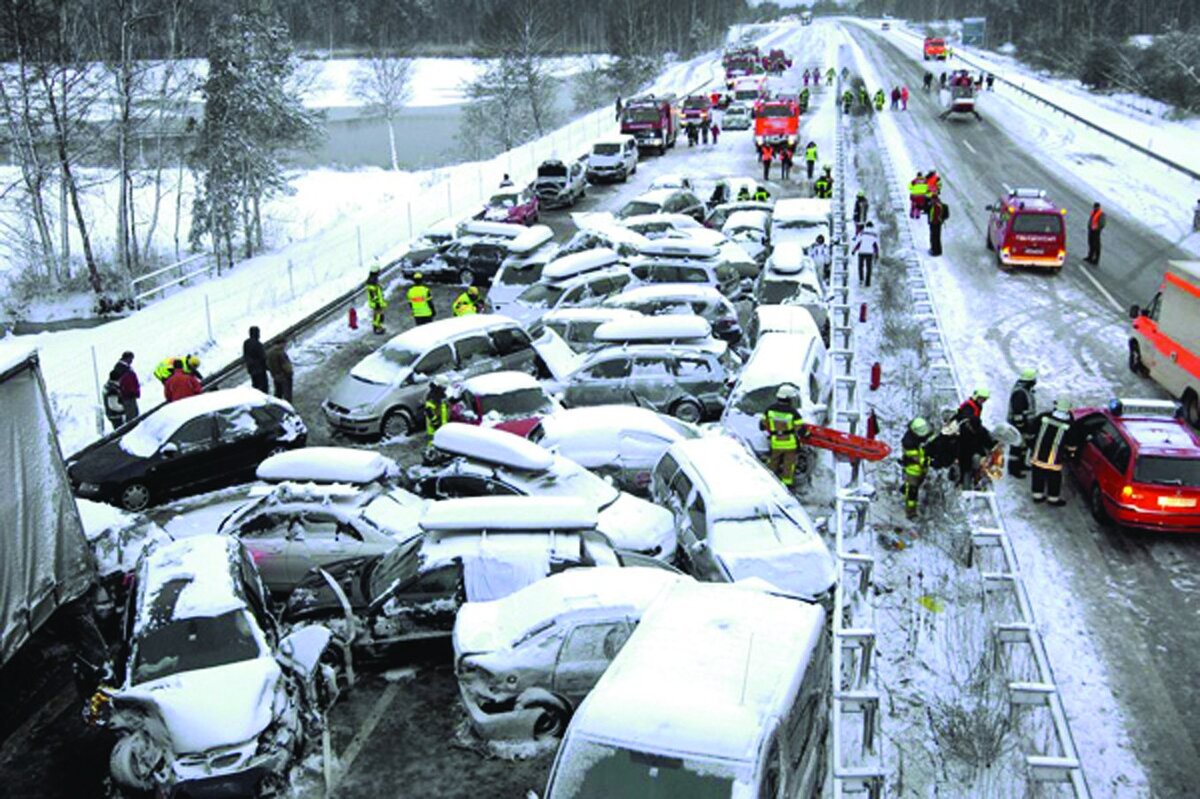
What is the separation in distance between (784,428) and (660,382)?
336 centimetres

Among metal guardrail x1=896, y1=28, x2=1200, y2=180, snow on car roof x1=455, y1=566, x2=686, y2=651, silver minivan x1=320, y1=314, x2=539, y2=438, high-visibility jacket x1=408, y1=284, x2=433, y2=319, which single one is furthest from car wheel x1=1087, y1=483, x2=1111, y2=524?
metal guardrail x1=896, y1=28, x2=1200, y2=180

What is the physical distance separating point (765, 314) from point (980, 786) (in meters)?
11.4

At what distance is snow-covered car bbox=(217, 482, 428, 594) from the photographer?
1224 cm

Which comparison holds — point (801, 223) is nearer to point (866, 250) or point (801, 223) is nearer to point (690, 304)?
point (866, 250)

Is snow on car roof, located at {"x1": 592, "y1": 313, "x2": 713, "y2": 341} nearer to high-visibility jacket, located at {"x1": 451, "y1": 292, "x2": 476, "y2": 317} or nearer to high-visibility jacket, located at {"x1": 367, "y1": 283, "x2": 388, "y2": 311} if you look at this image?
high-visibility jacket, located at {"x1": 451, "y1": 292, "x2": 476, "y2": 317}

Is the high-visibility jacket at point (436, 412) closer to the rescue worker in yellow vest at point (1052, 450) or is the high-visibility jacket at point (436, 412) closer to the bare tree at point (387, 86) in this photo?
the rescue worker in yellow vest at point (1052, 450)

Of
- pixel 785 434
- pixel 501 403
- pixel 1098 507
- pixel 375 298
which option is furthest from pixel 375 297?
pixel 1098 507

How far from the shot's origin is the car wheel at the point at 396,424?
58.1ft

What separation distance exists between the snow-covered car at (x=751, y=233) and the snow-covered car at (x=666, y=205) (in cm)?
313

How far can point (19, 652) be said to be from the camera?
33.2ft

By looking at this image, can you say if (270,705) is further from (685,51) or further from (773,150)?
(685,51)

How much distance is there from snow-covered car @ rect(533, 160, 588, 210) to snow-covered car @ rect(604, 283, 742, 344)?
16073mm

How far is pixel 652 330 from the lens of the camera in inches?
704

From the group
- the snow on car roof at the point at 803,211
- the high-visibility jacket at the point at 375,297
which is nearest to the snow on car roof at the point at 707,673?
the high-visibility jacket at the point at 375,297
